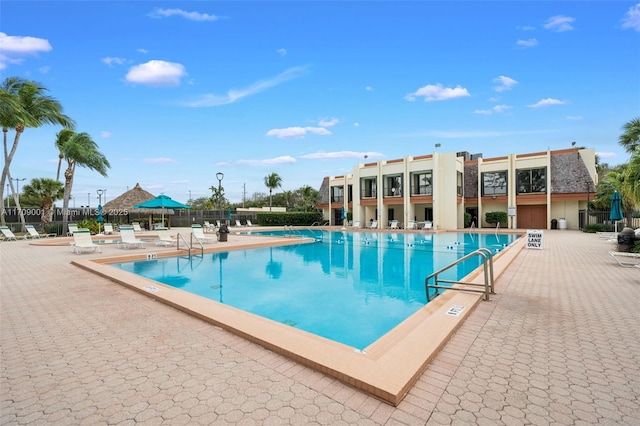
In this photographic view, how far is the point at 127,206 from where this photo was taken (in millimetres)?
28891

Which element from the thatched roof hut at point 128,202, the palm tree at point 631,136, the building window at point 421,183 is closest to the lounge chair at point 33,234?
the thatched roof hut at point 128,202

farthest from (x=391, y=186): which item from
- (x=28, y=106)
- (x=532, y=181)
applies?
(x=28, y=106)

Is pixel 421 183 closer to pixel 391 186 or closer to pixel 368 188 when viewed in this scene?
pixel 391 186

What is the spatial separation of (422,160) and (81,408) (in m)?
28.1

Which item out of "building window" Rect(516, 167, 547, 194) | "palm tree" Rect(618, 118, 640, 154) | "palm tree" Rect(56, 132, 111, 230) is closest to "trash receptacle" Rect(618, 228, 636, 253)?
"palm tree" Rect(618, 118, 640, 154)

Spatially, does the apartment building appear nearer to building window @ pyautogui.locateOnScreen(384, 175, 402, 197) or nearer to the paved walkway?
building window @ pyautogui.locateOnScreen(384, 175, 402, 197)

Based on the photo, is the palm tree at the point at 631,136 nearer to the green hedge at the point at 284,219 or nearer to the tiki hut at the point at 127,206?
the green hedge at the point at 284,219

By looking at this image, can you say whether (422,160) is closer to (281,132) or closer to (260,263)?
(260,263)

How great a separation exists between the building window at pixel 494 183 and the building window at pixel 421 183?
470cm

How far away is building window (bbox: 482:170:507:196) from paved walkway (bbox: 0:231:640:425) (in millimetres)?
24765

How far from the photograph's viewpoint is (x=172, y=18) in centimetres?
1234

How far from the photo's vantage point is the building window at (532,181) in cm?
2580

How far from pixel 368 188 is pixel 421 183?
5281 mm

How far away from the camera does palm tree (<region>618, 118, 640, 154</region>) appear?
1588 centimetres
